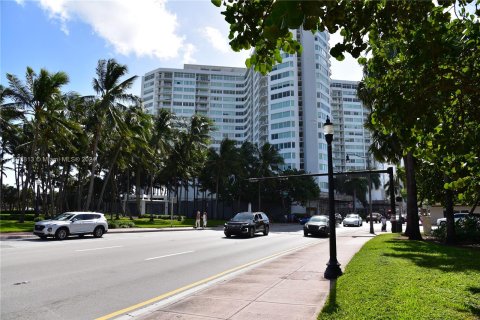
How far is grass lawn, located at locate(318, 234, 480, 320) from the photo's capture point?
578 cm

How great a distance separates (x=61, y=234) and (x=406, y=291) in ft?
64.6

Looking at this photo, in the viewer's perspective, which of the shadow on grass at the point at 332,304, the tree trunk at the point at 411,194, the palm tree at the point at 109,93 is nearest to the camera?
the shadow on grass at the point at 332,304

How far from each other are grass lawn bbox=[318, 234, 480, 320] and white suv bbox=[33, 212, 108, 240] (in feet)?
56.2

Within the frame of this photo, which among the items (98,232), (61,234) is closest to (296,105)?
(98,232)

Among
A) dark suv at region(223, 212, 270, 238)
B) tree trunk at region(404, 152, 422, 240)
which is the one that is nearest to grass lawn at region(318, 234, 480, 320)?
tree trunk at region(404, 152, 422, 240)

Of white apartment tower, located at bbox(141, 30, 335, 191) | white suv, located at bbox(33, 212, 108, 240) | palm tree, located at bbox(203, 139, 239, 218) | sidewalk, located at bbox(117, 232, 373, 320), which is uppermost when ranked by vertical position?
white apartment tower, located at bbox(141, 30, 335, 191)

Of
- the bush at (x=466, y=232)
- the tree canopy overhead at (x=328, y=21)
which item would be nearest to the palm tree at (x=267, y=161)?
the bush at (x=466, y=232)

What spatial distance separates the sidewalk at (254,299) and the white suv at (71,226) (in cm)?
1490

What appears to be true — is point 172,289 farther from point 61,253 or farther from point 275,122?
point 275,122

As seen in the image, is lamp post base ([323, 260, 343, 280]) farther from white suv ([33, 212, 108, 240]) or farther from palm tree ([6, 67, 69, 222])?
palm tree ([6, 67, 69, 222])

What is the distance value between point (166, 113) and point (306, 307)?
45.9m

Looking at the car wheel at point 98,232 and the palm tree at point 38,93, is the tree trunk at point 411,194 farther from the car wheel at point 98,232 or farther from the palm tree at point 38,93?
the palm tree at point 38,93

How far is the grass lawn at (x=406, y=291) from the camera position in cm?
578

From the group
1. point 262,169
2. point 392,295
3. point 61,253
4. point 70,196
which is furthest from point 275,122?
point 392,295
